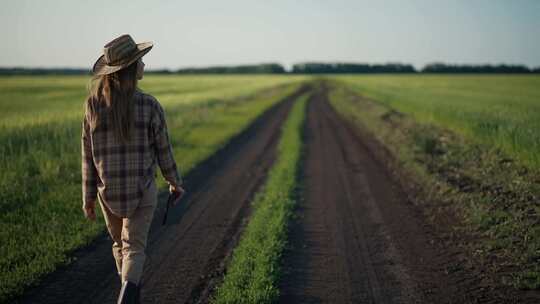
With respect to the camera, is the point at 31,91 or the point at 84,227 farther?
the point at 31,91

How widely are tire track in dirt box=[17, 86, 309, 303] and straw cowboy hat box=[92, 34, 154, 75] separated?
245 cm

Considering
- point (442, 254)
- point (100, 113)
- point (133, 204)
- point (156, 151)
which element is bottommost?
point (442, 254)

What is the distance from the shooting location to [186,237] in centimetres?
646

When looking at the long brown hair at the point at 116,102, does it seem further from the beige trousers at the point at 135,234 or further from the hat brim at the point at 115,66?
the beige trousers at the point at 135,234

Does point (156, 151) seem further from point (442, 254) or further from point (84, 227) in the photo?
point (442, 254)

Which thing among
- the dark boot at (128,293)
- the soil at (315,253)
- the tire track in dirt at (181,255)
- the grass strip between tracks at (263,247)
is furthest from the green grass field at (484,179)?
the dark boot at (128,293)

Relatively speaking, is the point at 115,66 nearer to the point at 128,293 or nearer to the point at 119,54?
the point at 119,54

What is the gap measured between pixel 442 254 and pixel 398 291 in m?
1.45

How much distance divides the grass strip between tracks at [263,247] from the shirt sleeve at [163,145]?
1.45 meters

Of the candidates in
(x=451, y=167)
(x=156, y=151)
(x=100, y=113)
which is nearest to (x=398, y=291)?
(x=156, y=151)

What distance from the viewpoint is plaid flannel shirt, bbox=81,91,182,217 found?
3.44m

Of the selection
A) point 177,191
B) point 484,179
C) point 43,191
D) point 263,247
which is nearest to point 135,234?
point 177,191

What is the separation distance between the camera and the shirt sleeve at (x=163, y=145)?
355 centimetres

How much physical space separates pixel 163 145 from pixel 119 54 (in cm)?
81
